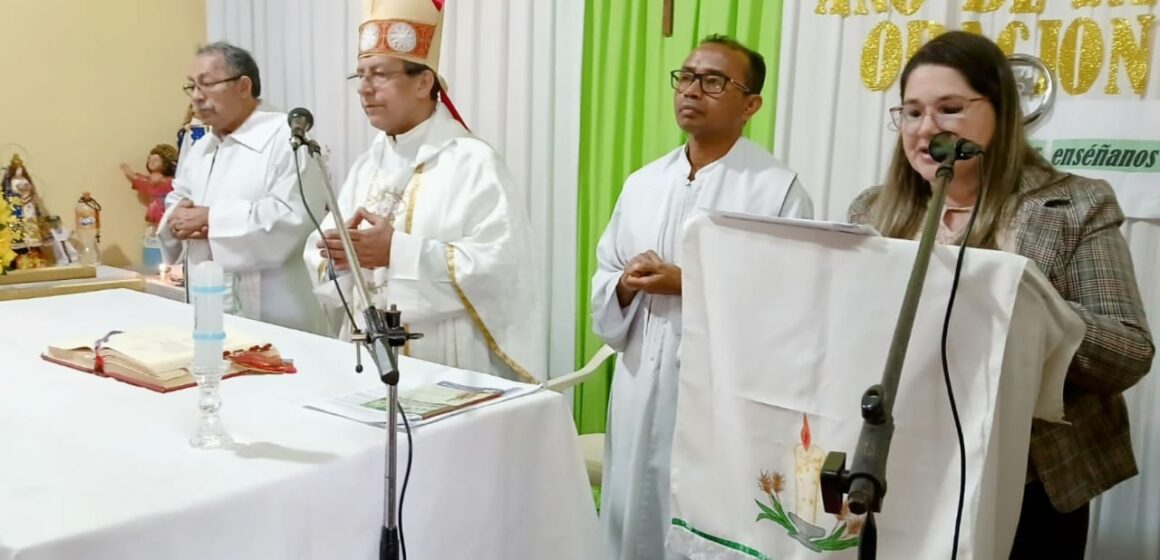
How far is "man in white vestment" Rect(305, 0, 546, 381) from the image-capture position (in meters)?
2.51

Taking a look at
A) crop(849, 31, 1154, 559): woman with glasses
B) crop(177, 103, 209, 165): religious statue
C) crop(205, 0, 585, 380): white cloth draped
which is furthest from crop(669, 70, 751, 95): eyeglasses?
crop(177, 103, 209, 165): religious statue

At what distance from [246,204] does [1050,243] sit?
98.2 inches

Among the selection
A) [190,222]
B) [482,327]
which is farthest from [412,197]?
[190,222]

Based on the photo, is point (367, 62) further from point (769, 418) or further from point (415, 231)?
point (769, 418)

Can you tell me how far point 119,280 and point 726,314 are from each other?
2.91m

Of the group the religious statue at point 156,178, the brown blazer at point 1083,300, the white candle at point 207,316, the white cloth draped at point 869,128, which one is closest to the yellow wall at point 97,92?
the religious statue at point 156,178

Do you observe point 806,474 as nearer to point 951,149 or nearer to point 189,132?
point 951,149

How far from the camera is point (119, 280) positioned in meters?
3.71

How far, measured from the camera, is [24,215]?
12.8 feet

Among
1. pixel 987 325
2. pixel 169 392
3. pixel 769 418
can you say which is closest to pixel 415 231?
pixel 169 392

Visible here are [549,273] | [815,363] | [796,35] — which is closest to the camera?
[815,363]

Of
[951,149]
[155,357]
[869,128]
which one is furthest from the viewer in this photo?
[869,128]

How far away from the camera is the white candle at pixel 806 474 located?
1517mm

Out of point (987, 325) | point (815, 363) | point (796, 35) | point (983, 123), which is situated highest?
point (796, 35)
